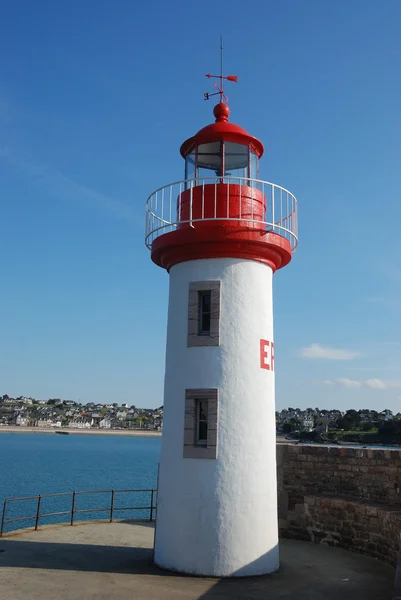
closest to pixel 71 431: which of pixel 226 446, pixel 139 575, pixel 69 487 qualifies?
pixel 69 487

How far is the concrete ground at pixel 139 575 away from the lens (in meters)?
8.12

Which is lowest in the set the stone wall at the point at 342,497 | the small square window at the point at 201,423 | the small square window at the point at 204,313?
the stone wall at the point at 342,497

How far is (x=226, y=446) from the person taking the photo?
9281 millimetres

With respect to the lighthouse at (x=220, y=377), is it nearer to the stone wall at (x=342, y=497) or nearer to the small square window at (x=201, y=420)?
the small square window at (x=201, y=420)

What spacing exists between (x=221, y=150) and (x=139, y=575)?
7222 millimetres

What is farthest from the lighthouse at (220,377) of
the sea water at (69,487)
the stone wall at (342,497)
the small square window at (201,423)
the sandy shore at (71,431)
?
the sandy shore at (71,431)

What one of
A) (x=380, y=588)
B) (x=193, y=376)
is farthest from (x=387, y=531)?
(x=193, y=376)

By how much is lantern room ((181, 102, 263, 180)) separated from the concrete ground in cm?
662

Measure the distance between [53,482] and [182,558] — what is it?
1620 inches

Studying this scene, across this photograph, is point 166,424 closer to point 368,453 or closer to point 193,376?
point 193,376

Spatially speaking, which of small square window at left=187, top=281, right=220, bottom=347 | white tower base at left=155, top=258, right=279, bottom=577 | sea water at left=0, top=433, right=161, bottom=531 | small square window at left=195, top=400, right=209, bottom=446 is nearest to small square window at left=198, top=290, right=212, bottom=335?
small square window at left=187, top=281, right=220, bottom=347

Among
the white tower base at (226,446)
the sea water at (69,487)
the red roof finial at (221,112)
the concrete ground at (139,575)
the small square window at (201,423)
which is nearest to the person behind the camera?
the concrete ground at (139,575)

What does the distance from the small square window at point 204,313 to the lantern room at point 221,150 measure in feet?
6.60

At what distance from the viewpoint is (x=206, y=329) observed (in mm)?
9961
